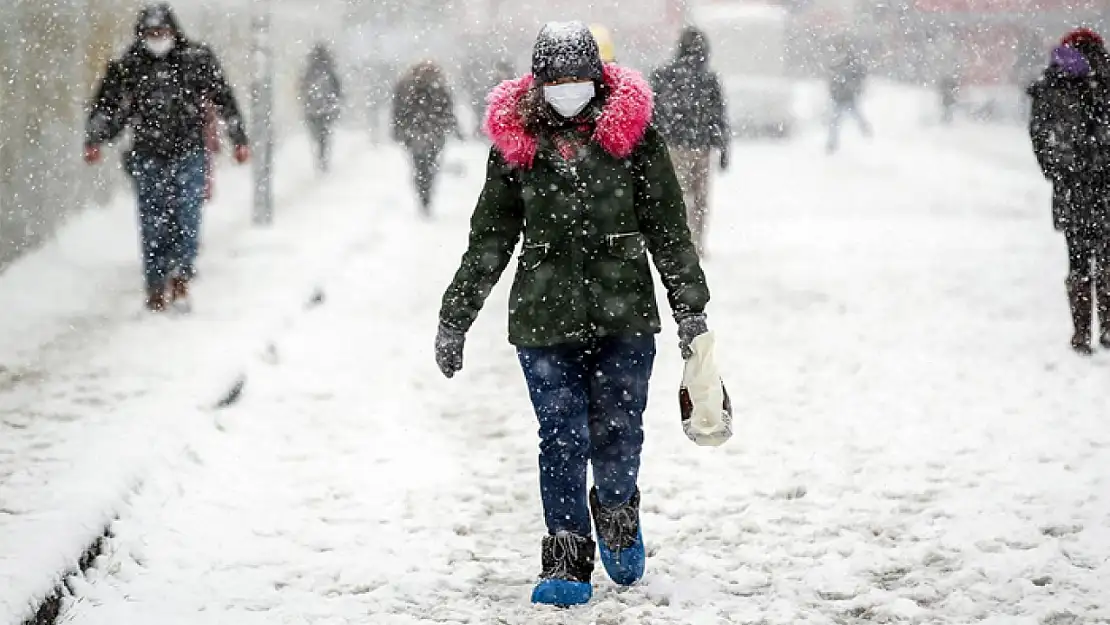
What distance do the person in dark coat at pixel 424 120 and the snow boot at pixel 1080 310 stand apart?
30.3 ft

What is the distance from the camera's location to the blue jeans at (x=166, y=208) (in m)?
9.64

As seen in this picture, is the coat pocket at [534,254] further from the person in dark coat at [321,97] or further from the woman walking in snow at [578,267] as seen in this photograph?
the person in dark coat at [321,97]

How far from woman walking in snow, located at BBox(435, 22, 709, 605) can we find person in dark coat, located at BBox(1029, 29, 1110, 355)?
426cm

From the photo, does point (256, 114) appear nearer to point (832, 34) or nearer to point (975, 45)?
point (975, 45)

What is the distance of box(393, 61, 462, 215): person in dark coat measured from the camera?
1662 cm

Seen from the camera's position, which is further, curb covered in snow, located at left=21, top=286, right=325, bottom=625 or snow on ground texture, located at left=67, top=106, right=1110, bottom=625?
snow on ground texture, located at left=67, top=106, right=1110, bottom=625

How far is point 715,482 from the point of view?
6.36m

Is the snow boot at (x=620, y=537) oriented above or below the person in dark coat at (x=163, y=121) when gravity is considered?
below

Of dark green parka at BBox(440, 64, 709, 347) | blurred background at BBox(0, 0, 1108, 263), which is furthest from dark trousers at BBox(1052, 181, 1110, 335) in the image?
blurred background at BBox(0, 0, 1108, 263)

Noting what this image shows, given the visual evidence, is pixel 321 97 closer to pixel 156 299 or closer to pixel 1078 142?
pixel 156 299

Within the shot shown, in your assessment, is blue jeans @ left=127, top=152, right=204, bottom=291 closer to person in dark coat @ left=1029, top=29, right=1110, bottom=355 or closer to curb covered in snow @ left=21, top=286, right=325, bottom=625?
curb covered in snow @ left=21, top=286, right=325, bottom=625

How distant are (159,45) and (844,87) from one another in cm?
1856

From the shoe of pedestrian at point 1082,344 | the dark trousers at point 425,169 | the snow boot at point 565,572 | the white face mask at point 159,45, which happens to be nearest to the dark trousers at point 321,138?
the dark trousers at point 425,169

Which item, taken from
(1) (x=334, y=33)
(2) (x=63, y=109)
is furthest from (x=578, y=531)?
(1) (x=334, y=33)
